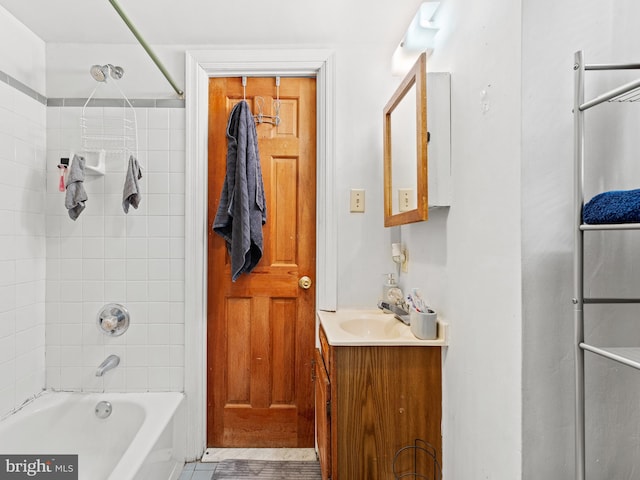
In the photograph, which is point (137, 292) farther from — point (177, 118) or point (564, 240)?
point (564, 240)

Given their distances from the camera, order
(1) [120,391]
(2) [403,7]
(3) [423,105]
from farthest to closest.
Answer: (1) [120,391] < (2) [403,7] < (3) [423,105]

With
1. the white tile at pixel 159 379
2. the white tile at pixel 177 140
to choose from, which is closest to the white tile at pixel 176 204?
the white tile at pixel 177 140

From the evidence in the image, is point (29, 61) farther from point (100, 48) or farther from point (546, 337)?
point (546, 337)

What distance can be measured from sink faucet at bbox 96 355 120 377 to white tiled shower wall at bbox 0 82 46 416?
0.35 metres

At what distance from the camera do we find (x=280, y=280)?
202 cm

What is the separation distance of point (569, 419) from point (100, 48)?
252 cm

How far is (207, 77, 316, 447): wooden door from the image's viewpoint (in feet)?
6.58

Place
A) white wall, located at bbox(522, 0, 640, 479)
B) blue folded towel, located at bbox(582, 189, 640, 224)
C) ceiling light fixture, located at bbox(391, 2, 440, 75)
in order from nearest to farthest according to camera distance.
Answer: blue folded towel, located at bbox(582, 189, 640, 224) → white wall, located at bbox(522, 0, 640, 479) → ceiling light fixture, located at bbox(391, 2, 440, 75)

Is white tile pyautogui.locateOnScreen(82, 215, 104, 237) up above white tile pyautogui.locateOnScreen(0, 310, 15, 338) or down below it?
above

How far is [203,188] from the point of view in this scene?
196cm

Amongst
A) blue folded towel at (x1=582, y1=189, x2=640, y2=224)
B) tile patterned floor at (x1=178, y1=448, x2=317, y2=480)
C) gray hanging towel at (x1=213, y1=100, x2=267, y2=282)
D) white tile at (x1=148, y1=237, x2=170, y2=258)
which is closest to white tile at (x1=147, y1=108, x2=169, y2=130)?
gray hanging towel at (x1=213, y1=100, x2=267, y2=282)

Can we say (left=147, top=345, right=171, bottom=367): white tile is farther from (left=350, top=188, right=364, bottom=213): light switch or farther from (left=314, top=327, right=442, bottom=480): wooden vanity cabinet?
(left=350, top=188, right=364, bottom=213): light switch

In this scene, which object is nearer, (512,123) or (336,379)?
(512,123)

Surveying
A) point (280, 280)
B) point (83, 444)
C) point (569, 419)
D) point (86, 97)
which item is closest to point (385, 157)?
point (280, 280)
